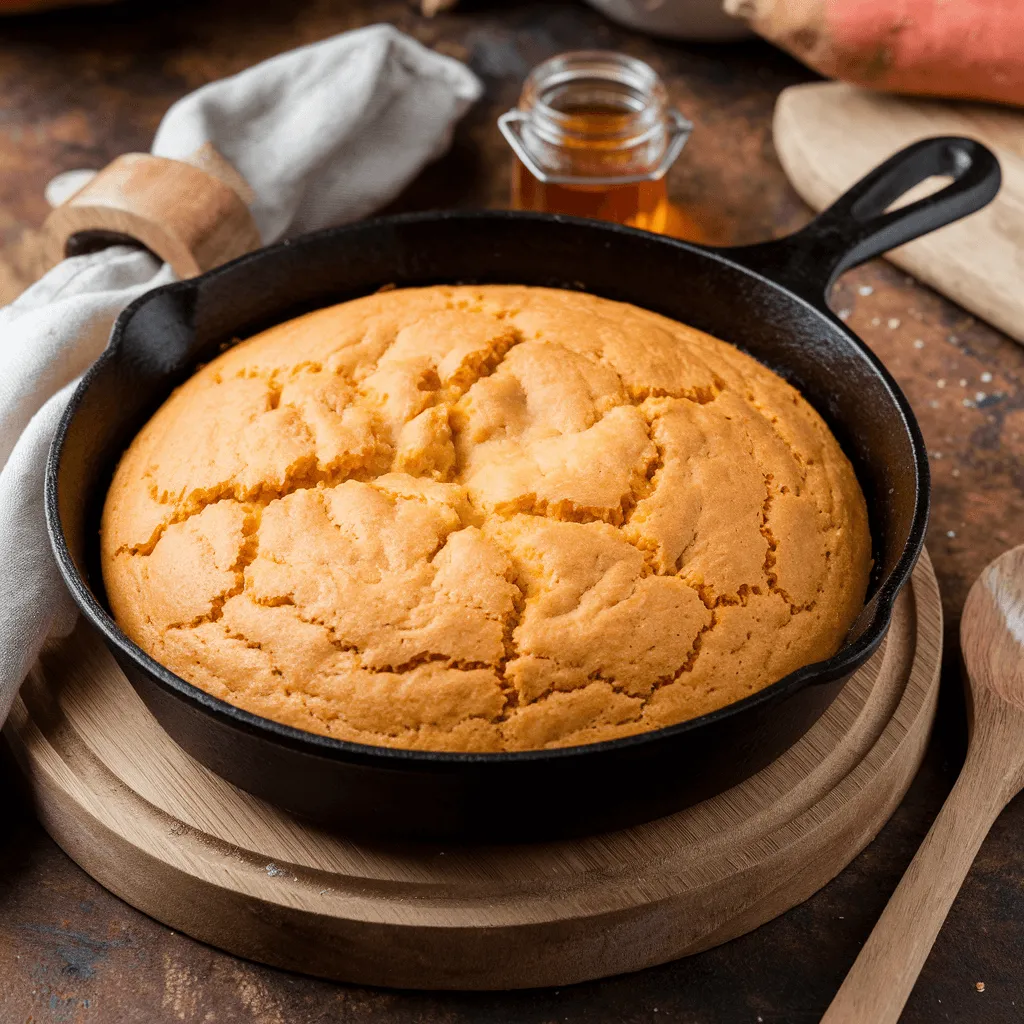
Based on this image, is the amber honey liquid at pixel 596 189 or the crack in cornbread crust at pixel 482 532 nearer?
the crack in cornbread crust at pixel 482 532

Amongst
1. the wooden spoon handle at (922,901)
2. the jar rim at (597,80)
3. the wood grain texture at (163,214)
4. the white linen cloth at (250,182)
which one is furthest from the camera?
the jar rim at (597,80)

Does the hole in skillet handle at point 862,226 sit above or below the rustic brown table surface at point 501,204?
above

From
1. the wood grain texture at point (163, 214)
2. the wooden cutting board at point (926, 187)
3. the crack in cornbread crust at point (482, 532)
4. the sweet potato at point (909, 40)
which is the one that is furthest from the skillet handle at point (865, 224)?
the wood grain texture at point (163, 214)

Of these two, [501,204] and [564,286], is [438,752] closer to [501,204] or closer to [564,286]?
[564,286]

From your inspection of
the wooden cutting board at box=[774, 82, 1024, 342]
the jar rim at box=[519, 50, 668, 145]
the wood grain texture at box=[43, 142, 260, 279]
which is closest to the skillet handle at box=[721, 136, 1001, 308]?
the wooden cutting board at box=[774, 82, 1024, 342]

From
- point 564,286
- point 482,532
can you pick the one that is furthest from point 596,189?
point 482,532

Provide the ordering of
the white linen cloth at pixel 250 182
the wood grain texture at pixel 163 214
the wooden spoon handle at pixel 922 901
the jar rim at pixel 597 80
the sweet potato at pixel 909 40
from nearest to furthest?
the wooden spoon handle at pixel 922 901, the white linen cloth at pixel 250 182, the wood grain texture at pixel 163 214, the jar rim at pixel 597 80, the sweet potato at pixel 909 40

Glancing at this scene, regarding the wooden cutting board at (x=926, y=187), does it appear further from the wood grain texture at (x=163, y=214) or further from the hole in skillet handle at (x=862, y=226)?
the wood grain texture at (x=163, y=214)
